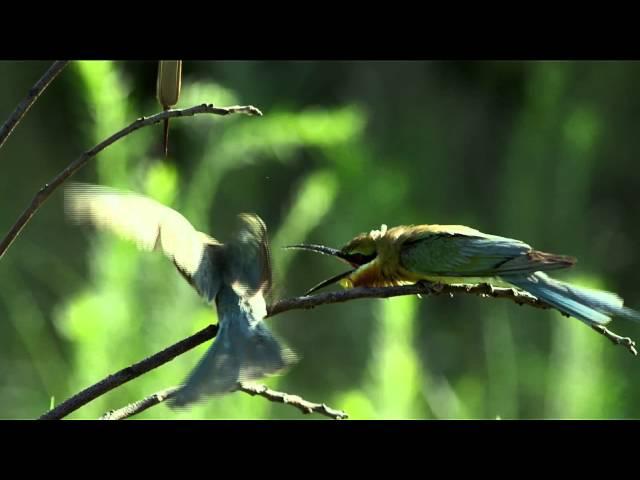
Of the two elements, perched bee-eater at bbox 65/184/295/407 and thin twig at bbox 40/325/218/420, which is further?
perched bee-eater at bbox 65/184/295/407

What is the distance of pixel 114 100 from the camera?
2.03m

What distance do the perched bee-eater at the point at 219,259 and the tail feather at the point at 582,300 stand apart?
0.37m

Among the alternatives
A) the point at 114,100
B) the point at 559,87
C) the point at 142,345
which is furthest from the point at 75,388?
the point at 559,87

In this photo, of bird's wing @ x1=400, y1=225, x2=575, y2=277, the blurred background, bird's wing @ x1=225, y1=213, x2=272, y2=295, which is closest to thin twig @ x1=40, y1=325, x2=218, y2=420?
bird's wing @ x1=225, y1=213, x2=272, y2=295

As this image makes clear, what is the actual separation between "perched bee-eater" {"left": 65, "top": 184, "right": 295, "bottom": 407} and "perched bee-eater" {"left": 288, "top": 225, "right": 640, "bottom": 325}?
0.27 meters

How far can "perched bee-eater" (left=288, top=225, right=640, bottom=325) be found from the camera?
1438 millimetres

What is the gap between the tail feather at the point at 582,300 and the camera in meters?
1.30

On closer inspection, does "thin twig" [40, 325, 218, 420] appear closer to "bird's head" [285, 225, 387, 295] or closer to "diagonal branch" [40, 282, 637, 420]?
"diagonal branch" [40, 282, 637, 420]

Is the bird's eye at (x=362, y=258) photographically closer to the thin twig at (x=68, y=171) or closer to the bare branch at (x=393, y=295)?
the bare branch at (x=393, y=295)

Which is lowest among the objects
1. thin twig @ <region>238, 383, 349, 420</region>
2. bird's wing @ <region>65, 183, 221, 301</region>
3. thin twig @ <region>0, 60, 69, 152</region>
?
thin twig @ <region>238, 383, 349, 420</region>

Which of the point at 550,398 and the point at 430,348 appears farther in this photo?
the point at 430,348

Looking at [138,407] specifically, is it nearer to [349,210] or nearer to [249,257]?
[249,257]
